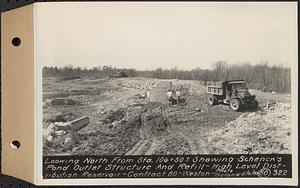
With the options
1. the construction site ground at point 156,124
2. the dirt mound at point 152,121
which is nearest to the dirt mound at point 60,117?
the construction site ground at point 156,124

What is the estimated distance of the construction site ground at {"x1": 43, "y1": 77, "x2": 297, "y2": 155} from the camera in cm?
75

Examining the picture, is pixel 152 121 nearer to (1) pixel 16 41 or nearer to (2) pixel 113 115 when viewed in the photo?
(2) pixel 113 115

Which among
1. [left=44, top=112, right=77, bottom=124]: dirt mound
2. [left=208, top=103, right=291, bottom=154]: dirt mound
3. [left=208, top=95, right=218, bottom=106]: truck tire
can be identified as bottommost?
[left=208, top=103, right=291, bottom=154]: dirt mound

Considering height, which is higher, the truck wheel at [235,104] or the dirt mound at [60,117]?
the truck wheel at [235,104]

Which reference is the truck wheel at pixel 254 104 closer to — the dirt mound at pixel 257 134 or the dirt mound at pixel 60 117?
the dirt mound at pixel 257 134

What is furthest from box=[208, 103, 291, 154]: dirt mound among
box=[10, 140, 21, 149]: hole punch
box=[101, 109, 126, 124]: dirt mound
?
box=[10, 140, 21, 149]: hole punch

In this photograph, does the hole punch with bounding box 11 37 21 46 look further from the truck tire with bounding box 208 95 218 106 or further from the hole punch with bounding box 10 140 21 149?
the truck tire with bounding box 208 95 218 106

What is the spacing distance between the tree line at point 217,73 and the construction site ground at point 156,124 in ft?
0.07

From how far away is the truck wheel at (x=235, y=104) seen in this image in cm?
75

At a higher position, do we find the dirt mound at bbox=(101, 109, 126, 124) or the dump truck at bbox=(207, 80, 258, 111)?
the dump truck at bbox=(207, 80, 258, 111)

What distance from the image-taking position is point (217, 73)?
2.45 ft

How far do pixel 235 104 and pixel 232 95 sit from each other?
0.7 inches

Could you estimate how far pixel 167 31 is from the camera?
75 cm

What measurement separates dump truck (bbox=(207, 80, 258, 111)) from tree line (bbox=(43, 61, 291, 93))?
0.04 feet
